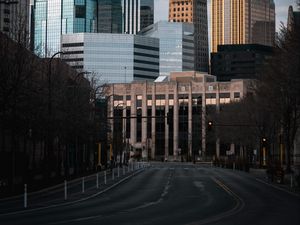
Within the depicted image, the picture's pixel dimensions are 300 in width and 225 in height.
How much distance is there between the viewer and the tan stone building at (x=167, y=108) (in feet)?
573

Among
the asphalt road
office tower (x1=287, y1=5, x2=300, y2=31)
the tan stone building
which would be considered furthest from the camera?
the tan stone building

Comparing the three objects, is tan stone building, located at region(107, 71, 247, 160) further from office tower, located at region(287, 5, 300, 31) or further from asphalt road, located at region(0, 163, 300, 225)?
asphalt road, located at region(0, 163, 300, 225)

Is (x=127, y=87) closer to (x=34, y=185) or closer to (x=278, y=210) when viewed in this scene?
(x=34, y=185)

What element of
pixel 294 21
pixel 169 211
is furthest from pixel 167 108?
pixel 169 211

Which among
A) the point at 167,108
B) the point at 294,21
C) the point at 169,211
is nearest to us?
the point at 169,211

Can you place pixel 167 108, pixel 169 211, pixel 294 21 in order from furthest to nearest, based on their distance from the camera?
pixel 167 108 → pixel 294 21 → pixel 169 211

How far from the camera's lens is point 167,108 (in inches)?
7136

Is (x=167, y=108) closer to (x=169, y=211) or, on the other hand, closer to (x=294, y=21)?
(x=294, y=21)

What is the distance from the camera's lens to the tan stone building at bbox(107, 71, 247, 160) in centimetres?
17475

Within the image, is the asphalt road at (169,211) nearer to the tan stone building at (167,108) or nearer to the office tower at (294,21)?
the office tower at (294,21)

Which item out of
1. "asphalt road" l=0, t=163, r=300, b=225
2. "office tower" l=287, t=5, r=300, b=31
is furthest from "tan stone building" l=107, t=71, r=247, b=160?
"asphalt road" l=0, t=163, r=300, b=225

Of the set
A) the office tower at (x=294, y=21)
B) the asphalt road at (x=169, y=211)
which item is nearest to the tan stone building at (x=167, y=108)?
the office tower at (x=294, y=21)

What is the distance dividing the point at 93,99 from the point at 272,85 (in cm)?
2258

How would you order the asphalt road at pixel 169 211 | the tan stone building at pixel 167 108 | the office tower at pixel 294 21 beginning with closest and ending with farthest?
the asphalt road at pixel 169 211, the office tower at pixel 294 21, the tan stone building at pixel 167 108
